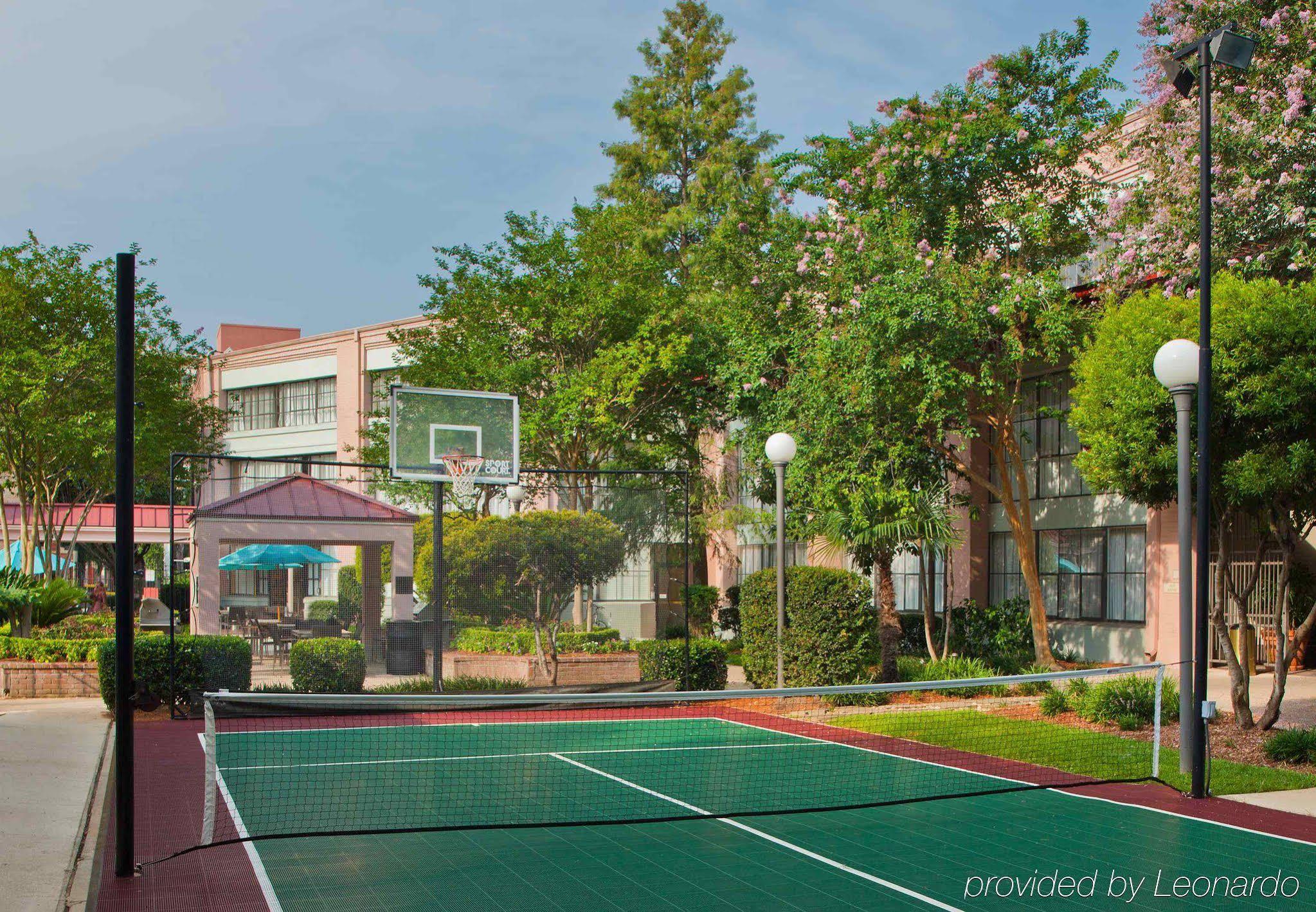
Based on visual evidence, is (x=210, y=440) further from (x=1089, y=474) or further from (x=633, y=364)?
(x=1089, y=474)

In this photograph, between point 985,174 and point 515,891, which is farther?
point 985,174

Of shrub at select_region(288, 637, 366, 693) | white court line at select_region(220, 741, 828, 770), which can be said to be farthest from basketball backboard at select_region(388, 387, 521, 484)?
white court line at select_region(220, 741, 828, 770)

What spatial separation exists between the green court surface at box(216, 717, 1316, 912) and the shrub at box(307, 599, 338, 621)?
3638mm

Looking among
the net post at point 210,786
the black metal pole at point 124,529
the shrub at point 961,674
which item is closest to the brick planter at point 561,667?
Answer: the shrub at point 961,674

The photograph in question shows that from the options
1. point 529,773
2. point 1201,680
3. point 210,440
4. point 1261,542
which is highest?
point 210,440

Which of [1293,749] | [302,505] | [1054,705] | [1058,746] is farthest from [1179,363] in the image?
[302,505]

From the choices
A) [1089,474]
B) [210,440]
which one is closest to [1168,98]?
[1089,474]

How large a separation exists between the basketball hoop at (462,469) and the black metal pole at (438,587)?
25.4 inches

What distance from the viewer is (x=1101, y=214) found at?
20688 mm

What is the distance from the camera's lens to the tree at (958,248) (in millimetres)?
18719

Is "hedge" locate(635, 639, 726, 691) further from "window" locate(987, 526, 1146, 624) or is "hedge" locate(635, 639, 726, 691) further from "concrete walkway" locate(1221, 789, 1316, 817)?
"concrete walkway" locate(1221, 789, 1316, 817)

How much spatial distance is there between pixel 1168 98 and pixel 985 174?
10.4ft

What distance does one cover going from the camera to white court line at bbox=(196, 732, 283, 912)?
7165 millimetres

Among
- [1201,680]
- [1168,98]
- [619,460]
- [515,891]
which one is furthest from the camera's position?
[619,460]
